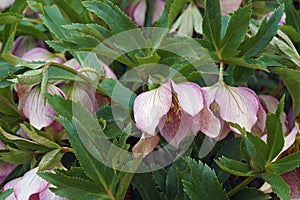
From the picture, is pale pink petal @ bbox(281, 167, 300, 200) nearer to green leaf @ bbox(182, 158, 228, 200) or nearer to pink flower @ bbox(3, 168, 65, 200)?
green leaf @ bbox(182, 158, 228, 200)

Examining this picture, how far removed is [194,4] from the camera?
2.98 ft

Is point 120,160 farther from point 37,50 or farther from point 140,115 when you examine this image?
point 37,50

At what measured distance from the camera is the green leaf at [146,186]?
25.4 inches

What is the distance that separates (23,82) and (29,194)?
0.44 ft

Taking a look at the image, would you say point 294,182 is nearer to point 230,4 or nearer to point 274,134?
point 274,134

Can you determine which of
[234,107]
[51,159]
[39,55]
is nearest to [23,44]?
[39,55]

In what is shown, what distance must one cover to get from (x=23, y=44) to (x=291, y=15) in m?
0.43

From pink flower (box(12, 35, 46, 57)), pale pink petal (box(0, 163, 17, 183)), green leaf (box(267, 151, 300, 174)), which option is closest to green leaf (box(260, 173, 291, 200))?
green leaf (box(267, 151, 300, 174))

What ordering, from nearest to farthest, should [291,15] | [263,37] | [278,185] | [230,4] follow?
[278,185] < [263,37] < [291,15] < [230,4]

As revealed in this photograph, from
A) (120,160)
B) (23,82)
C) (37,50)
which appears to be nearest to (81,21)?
(37,50)

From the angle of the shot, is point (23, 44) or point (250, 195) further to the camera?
point (23, 44)

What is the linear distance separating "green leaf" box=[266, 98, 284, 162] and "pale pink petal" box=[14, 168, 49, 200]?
0.26 meters

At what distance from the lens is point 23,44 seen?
0.92 metres

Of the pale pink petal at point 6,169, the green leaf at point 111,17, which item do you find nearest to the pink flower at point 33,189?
the pale pink petal at point 6,169
